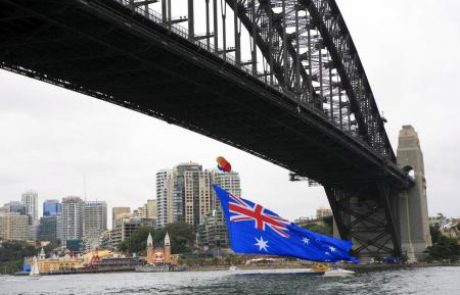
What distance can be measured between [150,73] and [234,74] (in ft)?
14.0

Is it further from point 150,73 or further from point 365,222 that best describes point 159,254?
point 150,73

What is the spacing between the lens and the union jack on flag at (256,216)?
4581 cm

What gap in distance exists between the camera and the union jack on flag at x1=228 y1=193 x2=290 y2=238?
45.8m

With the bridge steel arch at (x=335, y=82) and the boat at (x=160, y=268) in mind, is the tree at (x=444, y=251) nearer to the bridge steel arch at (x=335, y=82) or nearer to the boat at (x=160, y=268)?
the bridge steel arch at (x=335, y=82)

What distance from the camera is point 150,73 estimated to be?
3912 centimetres

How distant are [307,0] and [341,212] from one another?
35868 millimetres

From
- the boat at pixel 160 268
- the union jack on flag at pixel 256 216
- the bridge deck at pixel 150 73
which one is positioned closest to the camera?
the bridge deck at pixel 150 73

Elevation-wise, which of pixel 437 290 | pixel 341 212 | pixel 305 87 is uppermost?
pixel 305 87

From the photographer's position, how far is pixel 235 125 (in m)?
53.9

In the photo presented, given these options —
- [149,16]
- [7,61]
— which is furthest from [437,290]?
[7,61]

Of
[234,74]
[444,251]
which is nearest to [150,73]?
[234,74]

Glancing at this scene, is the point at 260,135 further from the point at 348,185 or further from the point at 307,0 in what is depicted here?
the point at 348,185

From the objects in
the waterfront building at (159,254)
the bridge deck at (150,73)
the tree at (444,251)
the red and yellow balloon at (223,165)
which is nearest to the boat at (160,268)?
the waterfront building at (159,254)

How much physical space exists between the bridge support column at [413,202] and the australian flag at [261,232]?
161ft
